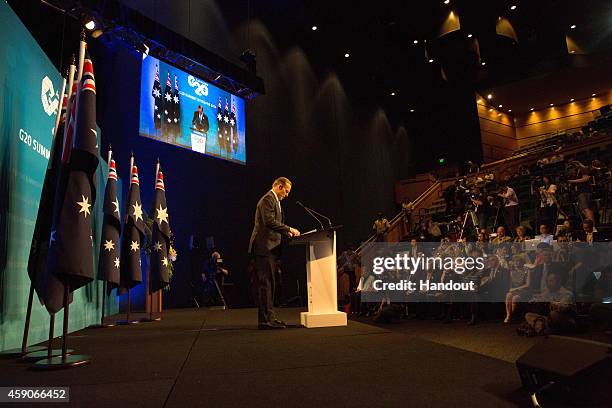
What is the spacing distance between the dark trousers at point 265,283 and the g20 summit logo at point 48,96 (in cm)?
234

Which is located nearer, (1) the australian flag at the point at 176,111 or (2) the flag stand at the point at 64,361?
(2) the flag stand at the point at 64,361

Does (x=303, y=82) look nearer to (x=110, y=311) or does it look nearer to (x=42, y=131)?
(x=110, y=311)

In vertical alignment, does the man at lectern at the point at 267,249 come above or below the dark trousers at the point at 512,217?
below

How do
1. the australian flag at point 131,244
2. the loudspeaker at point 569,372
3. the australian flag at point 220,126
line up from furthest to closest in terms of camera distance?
the australian flag at point 220,126 < the australian flag at point 131,244 < the loudspeaker at point 569,372

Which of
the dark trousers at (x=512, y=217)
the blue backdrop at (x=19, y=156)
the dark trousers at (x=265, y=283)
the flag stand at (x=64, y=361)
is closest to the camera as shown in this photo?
the flag stand at (x=64, y=361)

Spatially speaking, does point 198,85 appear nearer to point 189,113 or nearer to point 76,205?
point 189,113

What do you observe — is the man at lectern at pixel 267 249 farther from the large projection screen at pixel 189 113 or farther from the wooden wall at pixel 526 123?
the wooden wall at pixel 526 123

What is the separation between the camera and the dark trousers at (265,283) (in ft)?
12.8

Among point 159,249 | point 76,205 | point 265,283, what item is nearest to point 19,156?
point 76,205

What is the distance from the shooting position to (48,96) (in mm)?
3689

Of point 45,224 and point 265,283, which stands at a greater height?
point 45,224

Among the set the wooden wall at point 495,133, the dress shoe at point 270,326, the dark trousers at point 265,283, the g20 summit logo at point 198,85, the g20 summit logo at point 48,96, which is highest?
the wooden wall at point 495,133

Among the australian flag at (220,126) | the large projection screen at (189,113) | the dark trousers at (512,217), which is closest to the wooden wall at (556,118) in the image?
the dark trousers at (512,217)

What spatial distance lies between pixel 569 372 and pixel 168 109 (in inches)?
304
